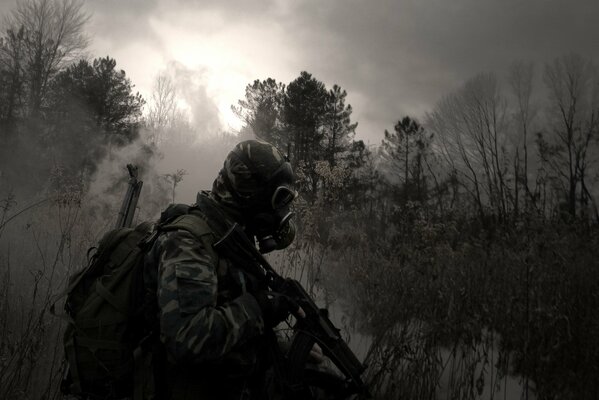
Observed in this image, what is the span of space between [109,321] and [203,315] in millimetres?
431

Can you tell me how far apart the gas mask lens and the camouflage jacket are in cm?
35

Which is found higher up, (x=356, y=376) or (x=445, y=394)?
(x=356, y=376)

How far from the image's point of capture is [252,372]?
4.91 ft

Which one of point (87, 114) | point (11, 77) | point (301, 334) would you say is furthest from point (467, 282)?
point (11, 77)

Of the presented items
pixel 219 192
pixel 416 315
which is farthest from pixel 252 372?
pixel 416 315

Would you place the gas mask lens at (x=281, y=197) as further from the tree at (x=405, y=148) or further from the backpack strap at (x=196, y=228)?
the tree at (x=405, y=148)

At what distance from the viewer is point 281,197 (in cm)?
180

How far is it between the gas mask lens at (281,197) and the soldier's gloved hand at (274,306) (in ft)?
1.47

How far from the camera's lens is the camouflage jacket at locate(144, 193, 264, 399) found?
1.27 meters

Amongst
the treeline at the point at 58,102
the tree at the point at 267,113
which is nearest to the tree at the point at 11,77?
the treeline at the point at 58,102

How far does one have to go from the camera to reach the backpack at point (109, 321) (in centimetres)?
141

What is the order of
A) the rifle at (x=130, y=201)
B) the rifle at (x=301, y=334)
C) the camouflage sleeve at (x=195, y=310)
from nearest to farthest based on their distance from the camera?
the camouflage sleeve at (x=195, y=310), the rifle at (x=301, y=334), the rifle at (x=130, y=201)

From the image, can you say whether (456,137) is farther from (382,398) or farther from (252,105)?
(382,398)

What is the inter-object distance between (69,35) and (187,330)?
78.4ft
